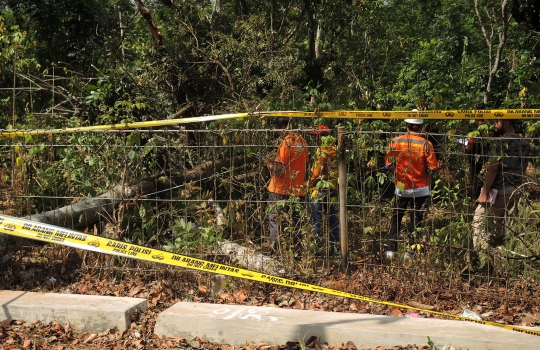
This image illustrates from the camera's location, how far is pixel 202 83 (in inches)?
382

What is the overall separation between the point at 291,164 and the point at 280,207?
1.63 ft

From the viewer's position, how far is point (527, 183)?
17.3ft

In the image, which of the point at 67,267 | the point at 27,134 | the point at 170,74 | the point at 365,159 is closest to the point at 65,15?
the point at 170,74

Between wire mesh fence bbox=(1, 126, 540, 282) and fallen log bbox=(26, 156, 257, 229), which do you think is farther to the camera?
fallen log bbox=(26, 156, 257, 229)

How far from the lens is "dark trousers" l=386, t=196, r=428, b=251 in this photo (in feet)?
17.7

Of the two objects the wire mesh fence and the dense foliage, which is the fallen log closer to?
the wire mesh fence

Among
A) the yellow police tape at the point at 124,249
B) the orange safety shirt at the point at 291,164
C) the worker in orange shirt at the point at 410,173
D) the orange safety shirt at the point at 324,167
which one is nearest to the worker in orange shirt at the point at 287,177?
the orange safety shirt at the point at 291,164

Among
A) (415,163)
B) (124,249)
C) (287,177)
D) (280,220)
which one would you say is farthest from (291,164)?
(124,249)

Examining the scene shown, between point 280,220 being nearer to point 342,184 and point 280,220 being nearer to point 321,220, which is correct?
point 321,220

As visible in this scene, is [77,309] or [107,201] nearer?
[77,309]

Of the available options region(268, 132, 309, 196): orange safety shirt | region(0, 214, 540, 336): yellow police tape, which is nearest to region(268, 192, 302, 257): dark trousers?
region(268, 132, 309, 196): orange safety shirt

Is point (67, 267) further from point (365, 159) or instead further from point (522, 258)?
point (522, 258)

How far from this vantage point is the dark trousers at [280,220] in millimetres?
5594

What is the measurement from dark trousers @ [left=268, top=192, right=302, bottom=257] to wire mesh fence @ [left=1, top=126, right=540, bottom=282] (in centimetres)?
2
